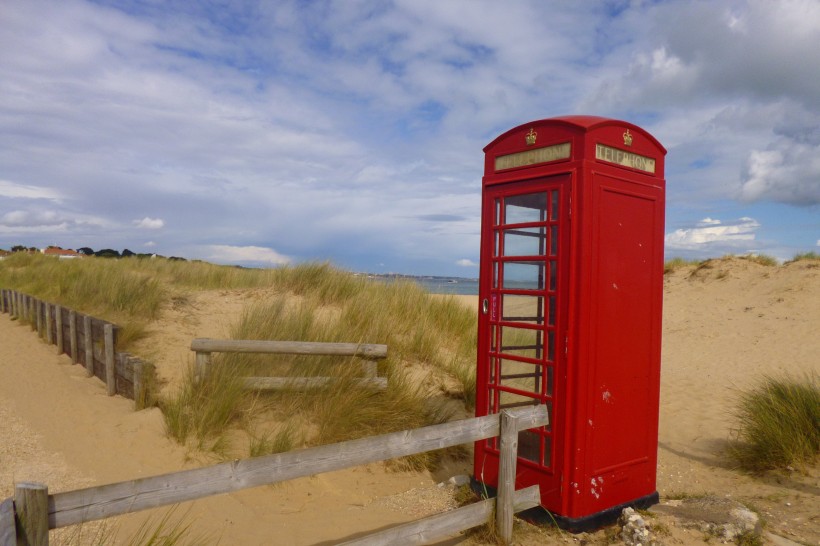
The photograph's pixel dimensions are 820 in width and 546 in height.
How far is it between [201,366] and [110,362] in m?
1.90

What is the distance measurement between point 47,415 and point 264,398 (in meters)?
2.66

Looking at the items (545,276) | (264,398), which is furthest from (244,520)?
(545,276)

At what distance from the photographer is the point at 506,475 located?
13.8 feet

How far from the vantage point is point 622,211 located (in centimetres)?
464

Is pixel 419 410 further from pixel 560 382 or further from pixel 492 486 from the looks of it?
pixel 560 382

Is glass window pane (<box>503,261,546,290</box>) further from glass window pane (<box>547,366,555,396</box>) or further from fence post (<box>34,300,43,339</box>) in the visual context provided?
fence post (<box>34,300,43,339</box>)

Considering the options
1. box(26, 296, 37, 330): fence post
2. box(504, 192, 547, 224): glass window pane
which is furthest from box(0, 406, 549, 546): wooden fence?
box(26, 296, 37, 330): fence post

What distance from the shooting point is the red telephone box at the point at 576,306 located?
4.39 metres

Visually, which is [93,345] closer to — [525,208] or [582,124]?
[525,208]

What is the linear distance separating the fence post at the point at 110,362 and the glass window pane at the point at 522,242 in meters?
5.66

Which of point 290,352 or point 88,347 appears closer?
point 290,352

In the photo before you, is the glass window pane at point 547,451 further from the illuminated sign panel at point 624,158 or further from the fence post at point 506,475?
the illuminated sign panel at point 624,158

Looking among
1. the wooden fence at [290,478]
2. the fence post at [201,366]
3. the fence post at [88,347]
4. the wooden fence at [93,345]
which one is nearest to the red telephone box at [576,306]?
the wooden fence at [290,478]

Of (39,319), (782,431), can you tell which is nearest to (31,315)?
(39,319)
